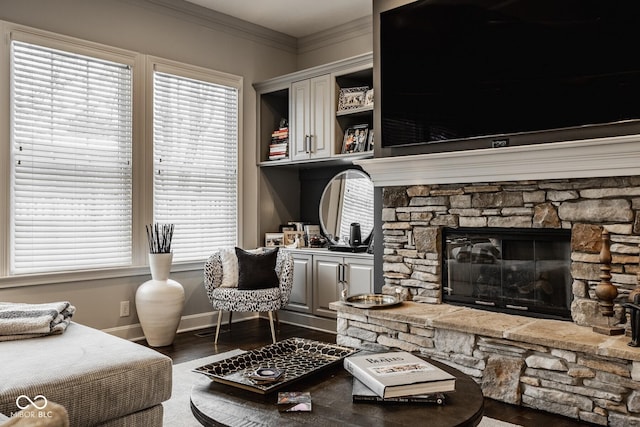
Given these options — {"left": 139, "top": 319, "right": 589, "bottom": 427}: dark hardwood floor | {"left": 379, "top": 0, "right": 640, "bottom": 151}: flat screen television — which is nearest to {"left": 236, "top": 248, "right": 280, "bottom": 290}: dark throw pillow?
{"left": 139, "top": 319, "right": 589, "bottom": 427}: dark hardwood floor

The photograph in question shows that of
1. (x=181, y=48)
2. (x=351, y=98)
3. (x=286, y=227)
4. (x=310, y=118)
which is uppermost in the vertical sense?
(x=181, y=48)

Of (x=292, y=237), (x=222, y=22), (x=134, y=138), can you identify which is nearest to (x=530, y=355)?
(x=292, y=237)

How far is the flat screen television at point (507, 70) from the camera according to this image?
281 cm

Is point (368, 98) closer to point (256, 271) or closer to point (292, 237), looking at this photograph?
point (292, 237)

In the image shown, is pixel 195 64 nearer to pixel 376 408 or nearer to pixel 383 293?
pixel 383 293

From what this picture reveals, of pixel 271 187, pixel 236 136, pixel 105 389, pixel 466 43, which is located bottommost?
pixel 105 389

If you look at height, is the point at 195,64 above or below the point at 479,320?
above

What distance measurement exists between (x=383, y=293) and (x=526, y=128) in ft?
4.99

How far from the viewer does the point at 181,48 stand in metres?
4.61

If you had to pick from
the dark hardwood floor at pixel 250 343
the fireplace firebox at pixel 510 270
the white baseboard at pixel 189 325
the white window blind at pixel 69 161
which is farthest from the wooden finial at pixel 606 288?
the white window blind at pixel 69 161

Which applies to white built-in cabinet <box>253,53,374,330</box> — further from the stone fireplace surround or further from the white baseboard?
the stone fireplace surround

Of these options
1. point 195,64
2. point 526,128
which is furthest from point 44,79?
point 526,128

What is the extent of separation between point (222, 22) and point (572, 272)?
12.1 ft

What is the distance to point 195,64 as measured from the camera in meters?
4.71
